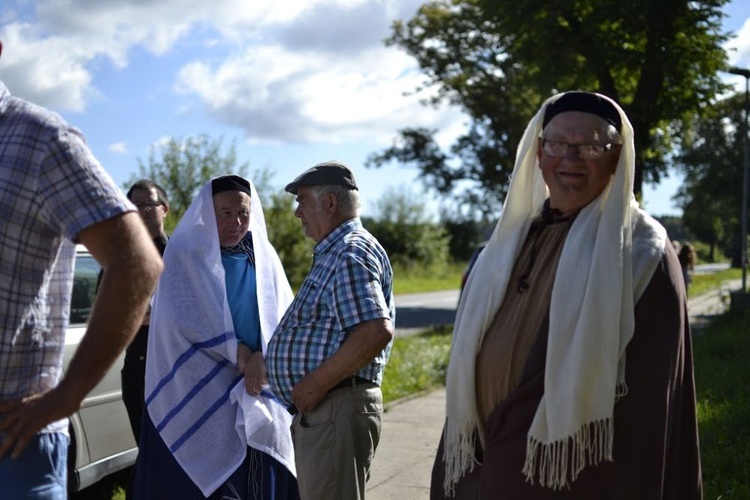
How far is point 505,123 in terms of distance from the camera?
3109cm

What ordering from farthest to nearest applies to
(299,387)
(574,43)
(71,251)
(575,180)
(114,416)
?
(574,43), (114,416), (299,387), (575,180), (71,251)

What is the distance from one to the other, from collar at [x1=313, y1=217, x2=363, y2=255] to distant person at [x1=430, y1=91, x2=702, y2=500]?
1034 millimetres

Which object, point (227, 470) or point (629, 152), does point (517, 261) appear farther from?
point (227, 470)

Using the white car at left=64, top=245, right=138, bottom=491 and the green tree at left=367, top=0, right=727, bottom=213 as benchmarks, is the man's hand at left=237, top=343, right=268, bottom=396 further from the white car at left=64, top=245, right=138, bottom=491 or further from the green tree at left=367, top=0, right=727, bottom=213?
the green tree at left=367, top=0, right=727, bottom=213

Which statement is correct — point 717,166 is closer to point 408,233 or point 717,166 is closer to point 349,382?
point 408,233

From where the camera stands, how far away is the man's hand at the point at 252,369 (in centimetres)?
445

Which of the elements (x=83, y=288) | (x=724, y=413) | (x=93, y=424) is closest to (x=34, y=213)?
(x=93, y=424)

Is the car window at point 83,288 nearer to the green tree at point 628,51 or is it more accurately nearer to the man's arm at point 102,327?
the man's arm at point 102,327

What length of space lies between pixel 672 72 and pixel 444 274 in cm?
3546

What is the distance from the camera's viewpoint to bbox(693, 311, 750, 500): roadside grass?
226 inches

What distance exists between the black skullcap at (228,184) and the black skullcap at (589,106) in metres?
2.10

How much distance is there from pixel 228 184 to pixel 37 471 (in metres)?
2.64

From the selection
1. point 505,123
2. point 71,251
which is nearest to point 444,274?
point 505,123

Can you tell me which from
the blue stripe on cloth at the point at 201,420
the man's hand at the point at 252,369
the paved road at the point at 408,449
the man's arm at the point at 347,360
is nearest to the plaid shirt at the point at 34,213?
the man's arm at the point at 347,360
